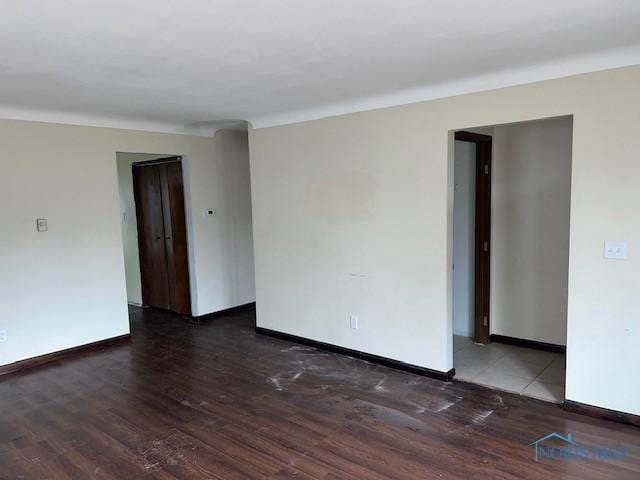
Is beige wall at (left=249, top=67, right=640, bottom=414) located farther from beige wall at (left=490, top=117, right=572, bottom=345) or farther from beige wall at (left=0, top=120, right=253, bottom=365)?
beige wall at (left=0, top=120, right=253, bottom=365)

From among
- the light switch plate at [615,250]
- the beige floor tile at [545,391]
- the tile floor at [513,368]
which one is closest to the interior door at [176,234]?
the tile floor at [513,368]

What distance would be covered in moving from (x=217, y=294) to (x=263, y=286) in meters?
1.08

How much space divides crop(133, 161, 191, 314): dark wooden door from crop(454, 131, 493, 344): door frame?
11.3ft

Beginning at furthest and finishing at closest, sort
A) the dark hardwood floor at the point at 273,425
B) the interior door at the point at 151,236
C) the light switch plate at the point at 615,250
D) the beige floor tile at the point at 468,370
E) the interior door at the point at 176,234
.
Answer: the interior door at the point at 151,236, the interior door at the point at 176,234, the beige floor tile at the point at 468,370, the light switch plate at the point at 615,250, the dark hardwood floor at the point at 273,425

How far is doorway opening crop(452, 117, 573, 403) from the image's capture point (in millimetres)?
4047

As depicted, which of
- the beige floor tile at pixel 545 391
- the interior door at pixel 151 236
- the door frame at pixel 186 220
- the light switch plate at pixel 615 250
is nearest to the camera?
the light switch plate at pixel 615 250

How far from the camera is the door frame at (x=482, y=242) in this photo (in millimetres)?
4352

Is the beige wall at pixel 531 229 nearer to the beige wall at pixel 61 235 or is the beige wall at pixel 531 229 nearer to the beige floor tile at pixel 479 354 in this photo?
the beige floor tile at pixel 479 354

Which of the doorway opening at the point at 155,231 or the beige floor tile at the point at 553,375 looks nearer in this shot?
the beige floor tile at the point at 553,375

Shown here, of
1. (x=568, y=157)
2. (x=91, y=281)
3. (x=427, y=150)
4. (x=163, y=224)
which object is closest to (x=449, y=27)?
(x=427, y=150)

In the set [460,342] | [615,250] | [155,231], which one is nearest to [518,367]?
[460,342]

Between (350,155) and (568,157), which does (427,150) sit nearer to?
(350,155)

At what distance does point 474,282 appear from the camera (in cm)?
461

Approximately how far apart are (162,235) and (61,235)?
1600 mm
